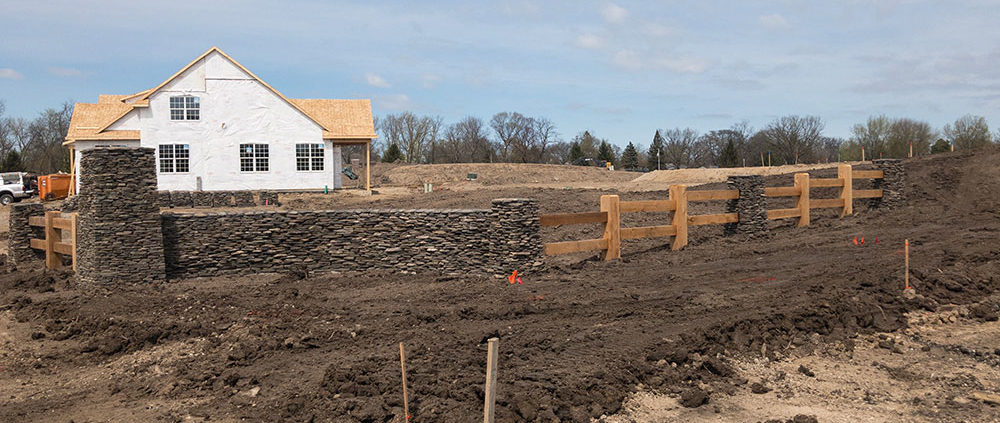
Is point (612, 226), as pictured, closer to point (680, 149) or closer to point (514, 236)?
point (514, 236)

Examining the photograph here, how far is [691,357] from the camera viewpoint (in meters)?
7.10

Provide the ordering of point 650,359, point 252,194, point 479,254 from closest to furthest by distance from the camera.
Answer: point 650,359 → point 479,254 → point 252,194

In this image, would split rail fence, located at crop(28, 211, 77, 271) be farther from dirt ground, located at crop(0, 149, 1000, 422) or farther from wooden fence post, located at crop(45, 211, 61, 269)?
dirt ground, located at crop(0, 149, 1000, 422)

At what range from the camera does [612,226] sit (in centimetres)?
1276

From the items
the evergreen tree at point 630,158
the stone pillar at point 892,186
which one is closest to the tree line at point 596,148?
the evergreen tree at point 630,158

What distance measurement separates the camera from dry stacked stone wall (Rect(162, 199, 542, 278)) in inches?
481

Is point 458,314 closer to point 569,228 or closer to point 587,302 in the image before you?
point 587,302

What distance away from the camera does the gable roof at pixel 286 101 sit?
108 feet

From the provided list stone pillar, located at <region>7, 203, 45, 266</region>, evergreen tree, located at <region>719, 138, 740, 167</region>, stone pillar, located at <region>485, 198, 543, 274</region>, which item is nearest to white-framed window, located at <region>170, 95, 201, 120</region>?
stone pillar, located at <region>7, 203, 45, 266</region>

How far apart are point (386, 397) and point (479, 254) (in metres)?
5.87

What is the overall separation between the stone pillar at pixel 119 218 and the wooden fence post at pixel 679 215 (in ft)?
31.8

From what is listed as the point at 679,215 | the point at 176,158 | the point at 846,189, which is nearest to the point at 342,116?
the point at 176,158

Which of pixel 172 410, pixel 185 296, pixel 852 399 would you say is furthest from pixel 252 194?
pixel 852 399

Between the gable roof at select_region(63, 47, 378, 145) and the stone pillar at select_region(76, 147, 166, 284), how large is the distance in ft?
72.4
